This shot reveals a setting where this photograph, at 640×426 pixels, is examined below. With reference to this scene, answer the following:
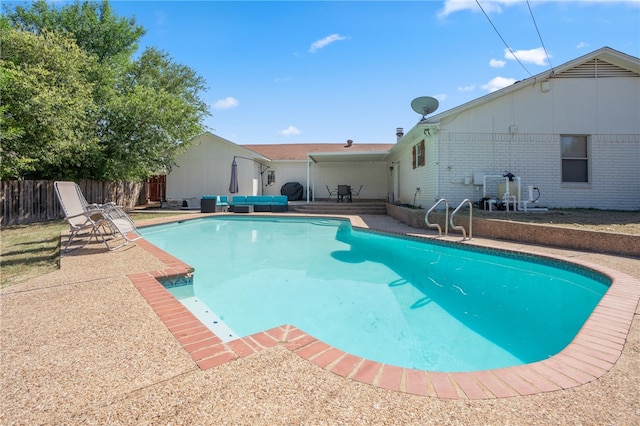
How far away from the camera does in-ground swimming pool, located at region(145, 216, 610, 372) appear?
3.14 meters

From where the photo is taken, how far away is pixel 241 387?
174 cm

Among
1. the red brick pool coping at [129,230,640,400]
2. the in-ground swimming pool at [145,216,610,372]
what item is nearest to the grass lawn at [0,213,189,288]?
the in-ground swimming pool at [145,216,610,372]

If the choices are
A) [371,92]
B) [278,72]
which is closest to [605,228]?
[371,92]

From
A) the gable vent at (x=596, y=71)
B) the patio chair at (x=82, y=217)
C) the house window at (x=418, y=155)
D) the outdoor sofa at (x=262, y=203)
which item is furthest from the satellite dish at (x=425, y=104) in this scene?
the patio chair at (x=82, y=217)

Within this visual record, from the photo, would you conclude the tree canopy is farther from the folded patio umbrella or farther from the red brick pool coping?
the red brick pool coping

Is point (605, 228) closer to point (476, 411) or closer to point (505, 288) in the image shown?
point (505, 288)

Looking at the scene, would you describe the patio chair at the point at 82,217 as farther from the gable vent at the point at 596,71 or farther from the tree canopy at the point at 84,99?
the gable vent at the point at 596,71

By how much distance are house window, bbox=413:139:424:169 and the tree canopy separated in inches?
424

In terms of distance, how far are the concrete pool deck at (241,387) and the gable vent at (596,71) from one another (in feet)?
34.8

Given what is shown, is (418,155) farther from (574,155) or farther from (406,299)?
(406,299)

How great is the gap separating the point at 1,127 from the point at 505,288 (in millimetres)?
13566

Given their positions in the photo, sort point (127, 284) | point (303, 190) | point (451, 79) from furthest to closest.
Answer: point (303, 190)
point (451, 79)
point (127, 284)

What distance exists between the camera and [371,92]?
1391 cm

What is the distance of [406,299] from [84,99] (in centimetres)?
1401
